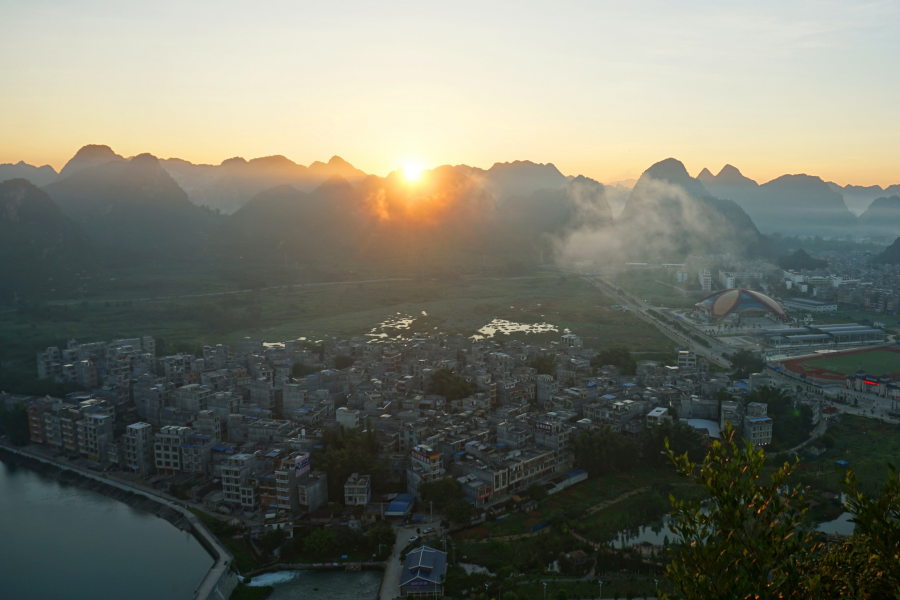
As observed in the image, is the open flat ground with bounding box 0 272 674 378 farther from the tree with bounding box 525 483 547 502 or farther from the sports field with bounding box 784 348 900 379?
the tree with bounding box 525 483 547 502

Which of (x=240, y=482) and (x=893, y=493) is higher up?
(x=893, y=493)

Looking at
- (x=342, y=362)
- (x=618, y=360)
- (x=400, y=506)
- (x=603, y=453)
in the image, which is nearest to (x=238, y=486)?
(x=400, y=506)

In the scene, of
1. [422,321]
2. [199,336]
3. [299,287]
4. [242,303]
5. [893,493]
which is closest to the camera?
[893,493]

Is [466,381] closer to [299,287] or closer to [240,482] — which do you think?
[240,482]

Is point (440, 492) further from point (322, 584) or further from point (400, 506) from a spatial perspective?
point (322, 584)

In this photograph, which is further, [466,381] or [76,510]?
[466,381]

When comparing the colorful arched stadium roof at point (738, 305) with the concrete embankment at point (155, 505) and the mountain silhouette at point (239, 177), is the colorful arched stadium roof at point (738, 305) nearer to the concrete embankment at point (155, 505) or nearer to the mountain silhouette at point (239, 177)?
the concrete embankment at point (155, 505)

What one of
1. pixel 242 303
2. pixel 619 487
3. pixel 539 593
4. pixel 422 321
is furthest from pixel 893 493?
pixel 242 303

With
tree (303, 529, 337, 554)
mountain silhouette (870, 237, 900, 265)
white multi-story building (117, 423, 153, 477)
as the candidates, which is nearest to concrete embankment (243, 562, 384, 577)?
tree (303, 529, 337, 554)
